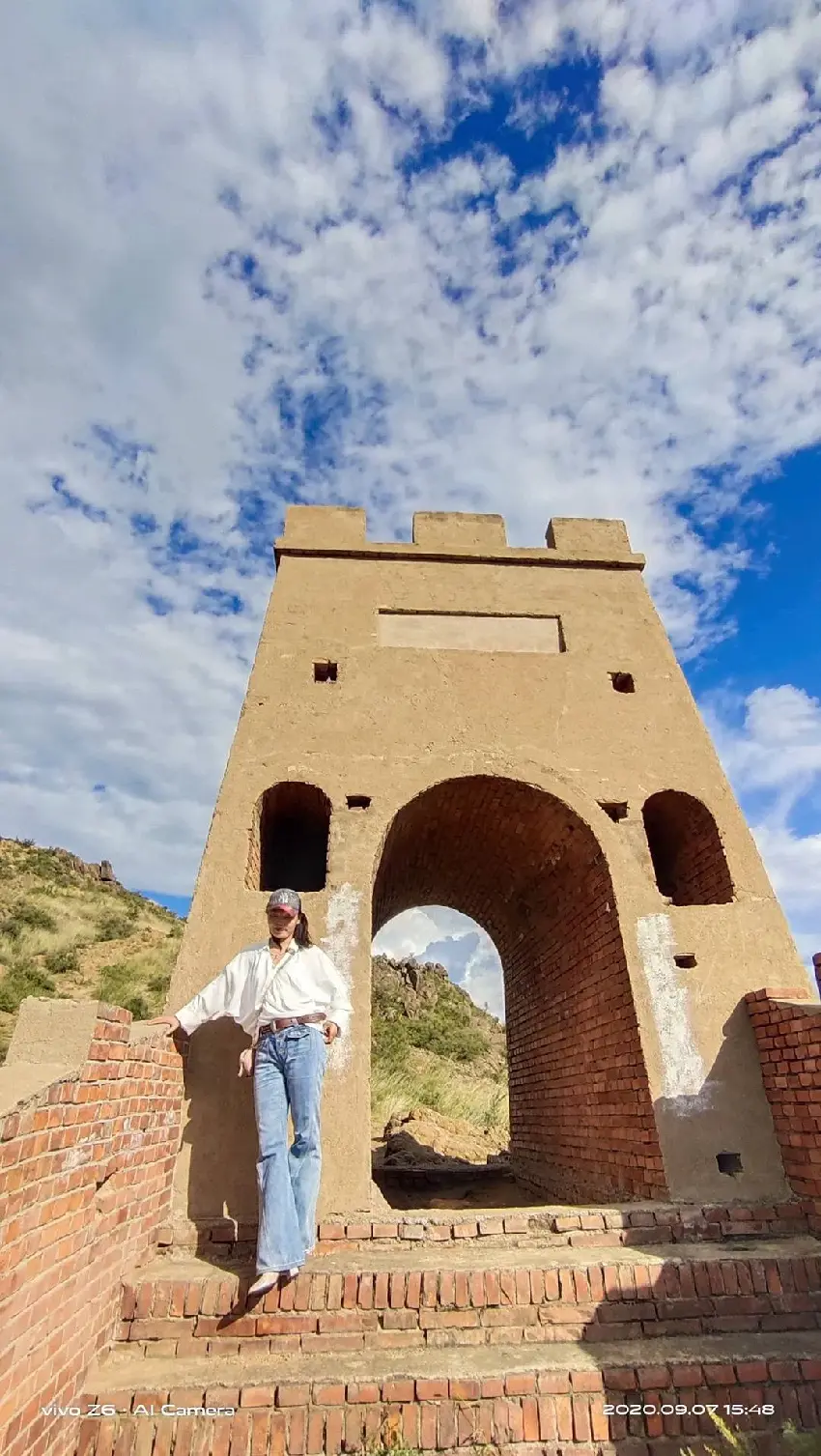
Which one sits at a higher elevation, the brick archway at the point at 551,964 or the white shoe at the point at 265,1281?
the brick archway at the point at 551,964

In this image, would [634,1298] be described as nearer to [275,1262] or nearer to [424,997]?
[275,1262]

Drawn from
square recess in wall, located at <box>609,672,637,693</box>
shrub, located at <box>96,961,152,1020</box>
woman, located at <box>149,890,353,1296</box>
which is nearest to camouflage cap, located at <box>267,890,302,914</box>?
woman, located at <box>149,890,353,1296</box>

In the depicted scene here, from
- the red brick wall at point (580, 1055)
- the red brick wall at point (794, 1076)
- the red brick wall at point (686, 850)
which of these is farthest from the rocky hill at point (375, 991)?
the red brick wall at point (794, 1076)

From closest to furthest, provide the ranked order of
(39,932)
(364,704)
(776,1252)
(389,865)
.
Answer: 1. (776,1252)
2. (364,704)
3. (389,865)
4. (39,932)

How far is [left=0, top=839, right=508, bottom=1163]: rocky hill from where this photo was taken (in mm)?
11625

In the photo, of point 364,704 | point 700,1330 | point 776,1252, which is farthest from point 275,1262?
point 364,704

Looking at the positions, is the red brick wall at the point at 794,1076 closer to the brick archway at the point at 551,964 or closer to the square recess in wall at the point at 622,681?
the brick archway at the point at 551,964

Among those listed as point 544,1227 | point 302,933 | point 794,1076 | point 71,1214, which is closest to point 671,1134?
point 794,1076

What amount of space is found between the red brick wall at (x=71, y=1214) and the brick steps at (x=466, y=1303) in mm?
365

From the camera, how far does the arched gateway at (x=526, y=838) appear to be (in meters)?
4.54

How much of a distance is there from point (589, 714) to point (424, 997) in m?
18.5

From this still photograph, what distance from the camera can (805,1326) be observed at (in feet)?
11.9

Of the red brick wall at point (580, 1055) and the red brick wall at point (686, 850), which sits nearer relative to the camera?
the red brick wall at point (580, 1055)

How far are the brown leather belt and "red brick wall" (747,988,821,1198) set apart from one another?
274 centimetres
